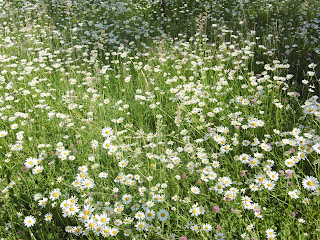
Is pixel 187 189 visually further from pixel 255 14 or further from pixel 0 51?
pixel 255 14

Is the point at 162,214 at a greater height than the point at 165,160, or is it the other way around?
the point at 165,160

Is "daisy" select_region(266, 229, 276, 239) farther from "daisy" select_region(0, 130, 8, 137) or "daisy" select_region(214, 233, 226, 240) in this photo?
"daisy" select_region(0, 130, 8, 137)

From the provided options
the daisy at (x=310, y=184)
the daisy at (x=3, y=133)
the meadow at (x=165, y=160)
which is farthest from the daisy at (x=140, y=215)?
the daisy at (x=3, y=133)

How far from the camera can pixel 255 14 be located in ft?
20.5

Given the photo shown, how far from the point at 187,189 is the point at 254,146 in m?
0.89

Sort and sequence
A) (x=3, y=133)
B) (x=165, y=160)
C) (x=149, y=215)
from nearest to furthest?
1. (x=149, y=215)
2. (x=165, y=160)
3. (x=3, y=133)

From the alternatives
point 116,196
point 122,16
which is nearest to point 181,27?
point 122,16

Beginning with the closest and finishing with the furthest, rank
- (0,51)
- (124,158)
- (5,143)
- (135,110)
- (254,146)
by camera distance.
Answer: (124,158) → (254,146) → (5,143) → (135,110) → (0,51)

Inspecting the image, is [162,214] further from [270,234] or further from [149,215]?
[270,234]

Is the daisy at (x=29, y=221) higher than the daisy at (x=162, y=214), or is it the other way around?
the daisy at (x=162, y=214)

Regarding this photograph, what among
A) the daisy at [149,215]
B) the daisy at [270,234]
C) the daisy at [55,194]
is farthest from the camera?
the daisy at [55,194]

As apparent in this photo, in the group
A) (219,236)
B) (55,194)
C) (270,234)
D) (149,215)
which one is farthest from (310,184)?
(55,194)

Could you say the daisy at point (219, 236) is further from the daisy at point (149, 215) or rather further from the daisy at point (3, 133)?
the daisy at point (3, 133)

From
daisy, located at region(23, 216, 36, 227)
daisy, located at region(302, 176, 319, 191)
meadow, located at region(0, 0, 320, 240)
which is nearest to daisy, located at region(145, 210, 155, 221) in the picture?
meadow, located at region(0, 0, 320, 240)
